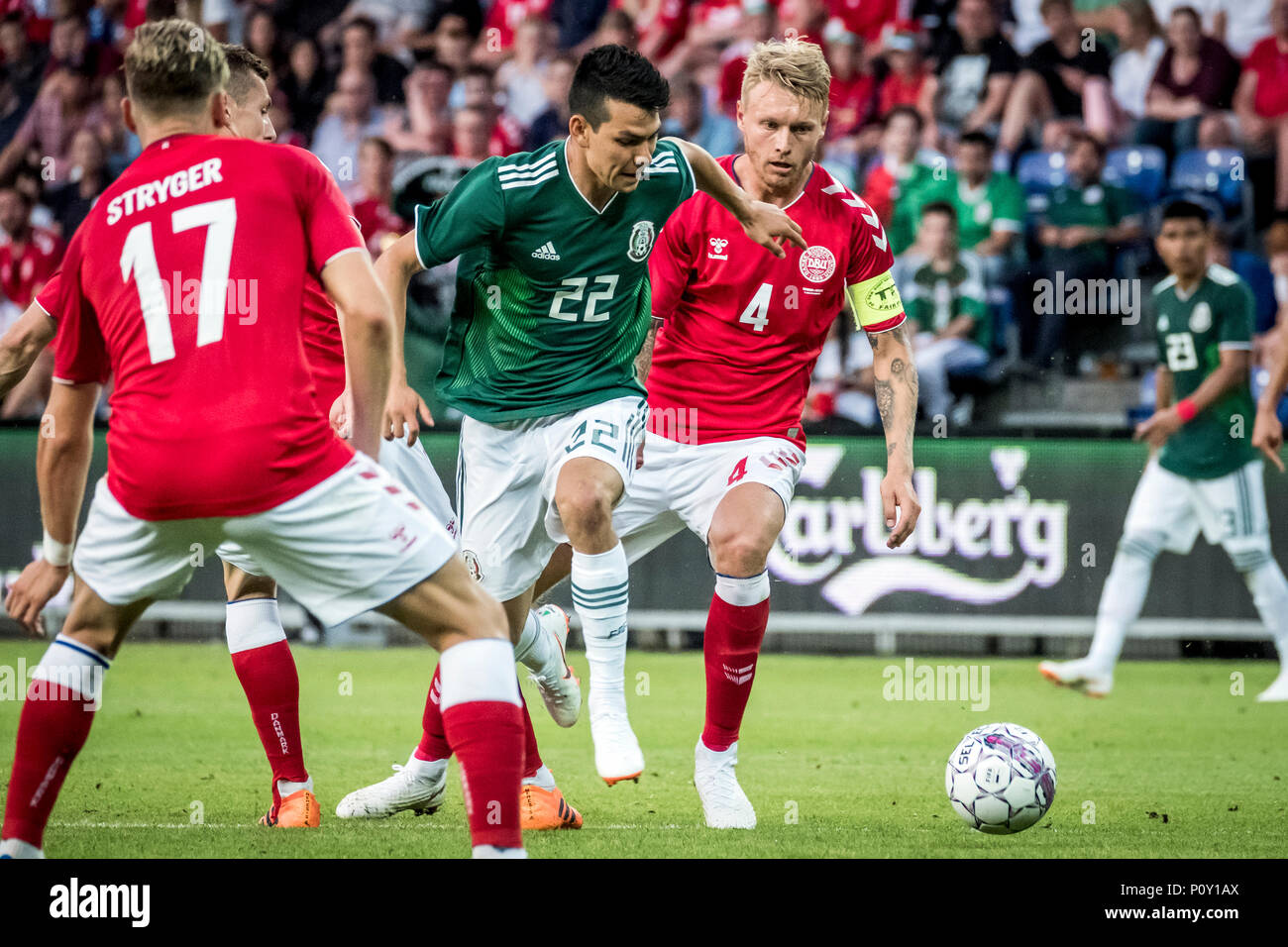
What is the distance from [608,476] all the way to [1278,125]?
9377mm

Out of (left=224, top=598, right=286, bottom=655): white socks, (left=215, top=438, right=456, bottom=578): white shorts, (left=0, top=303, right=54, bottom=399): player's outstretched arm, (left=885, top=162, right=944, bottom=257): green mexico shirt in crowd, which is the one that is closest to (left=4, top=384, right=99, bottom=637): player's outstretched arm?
(left=0, top=303, right=54, bottom=399): player's outstretched arm

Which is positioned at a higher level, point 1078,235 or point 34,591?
point 1078,235

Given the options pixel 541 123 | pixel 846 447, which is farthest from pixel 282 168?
pixel 541 123

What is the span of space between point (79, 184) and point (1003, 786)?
33.9 ft

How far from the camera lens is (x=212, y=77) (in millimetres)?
3770

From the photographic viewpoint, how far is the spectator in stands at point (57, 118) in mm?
13406

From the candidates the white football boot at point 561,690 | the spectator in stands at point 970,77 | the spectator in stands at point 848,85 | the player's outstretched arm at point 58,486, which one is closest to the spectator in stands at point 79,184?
the spectator in stands at point 848,85

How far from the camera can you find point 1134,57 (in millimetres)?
12766

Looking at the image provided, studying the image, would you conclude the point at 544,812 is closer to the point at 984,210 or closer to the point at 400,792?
the point at 400,792

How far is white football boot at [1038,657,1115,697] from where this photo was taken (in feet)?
29.0

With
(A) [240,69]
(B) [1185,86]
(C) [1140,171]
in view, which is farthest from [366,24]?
(A) [240,69]

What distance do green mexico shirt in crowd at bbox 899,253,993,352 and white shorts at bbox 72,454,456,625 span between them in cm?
819

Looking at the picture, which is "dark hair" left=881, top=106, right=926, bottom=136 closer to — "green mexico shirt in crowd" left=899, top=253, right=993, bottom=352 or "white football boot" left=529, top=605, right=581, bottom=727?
"green mexico shirt in crowd" left=899, top=253, right=993, bottom=352

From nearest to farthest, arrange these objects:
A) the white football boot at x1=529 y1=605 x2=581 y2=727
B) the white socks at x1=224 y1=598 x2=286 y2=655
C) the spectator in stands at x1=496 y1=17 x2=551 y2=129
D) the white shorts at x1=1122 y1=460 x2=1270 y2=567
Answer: the white socks at x1=224 y1=598 x2=286 y2=655
the white football boot at x1=529 y1=605 x2=581 y2=727
the white shorts at x1=1122 y1=460 x2=1270 y2=567
the spectator in stands at x1=496 y1=17 x2=551 y2=129
